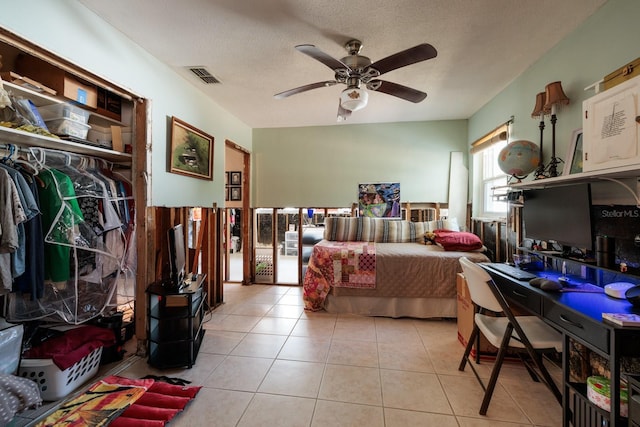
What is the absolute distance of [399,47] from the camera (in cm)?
223

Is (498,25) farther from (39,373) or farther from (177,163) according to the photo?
(39,373)

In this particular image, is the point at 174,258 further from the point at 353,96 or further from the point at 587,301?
the point at 587,301

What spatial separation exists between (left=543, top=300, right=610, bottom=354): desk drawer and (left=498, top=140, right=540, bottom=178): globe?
1.31 m

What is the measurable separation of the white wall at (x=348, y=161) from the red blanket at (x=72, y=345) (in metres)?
2.82

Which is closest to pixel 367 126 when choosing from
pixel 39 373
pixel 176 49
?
pixel 176 49

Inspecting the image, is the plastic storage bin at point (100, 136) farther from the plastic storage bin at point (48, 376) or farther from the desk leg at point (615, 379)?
the desk leg at point (615, 379)

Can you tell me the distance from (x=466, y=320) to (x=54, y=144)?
3388 mm

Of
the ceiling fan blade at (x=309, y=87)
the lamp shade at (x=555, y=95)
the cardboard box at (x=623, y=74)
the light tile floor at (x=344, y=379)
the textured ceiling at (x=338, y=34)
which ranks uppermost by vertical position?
the textured ceiling at (x=338, y=34)

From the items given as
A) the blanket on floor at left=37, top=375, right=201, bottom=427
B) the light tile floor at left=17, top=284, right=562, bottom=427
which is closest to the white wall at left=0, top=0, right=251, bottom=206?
the blanket on floor at left=37, top=375, right=201, bottom=427

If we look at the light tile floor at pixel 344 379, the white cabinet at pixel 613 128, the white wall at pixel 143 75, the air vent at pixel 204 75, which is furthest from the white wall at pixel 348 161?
the white cabinet at pixel 613 128

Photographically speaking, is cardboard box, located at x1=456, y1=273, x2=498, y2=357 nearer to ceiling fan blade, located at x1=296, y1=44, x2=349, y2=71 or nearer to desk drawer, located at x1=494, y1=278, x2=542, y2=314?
desk drawer, located at x1=494, y1=278, x2=542, y2=314

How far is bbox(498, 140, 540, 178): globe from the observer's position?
7.66 ft

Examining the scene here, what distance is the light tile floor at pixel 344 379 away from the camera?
1624mm

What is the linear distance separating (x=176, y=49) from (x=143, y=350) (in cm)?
251
